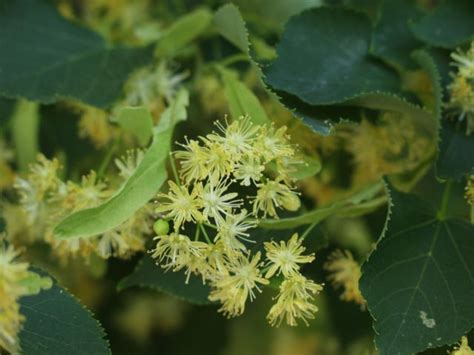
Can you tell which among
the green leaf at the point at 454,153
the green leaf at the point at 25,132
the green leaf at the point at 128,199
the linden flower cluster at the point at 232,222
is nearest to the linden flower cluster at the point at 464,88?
the green leaf at the point at 454,153

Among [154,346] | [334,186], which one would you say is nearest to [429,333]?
[334,186]

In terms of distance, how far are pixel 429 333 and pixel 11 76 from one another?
58 centimetres

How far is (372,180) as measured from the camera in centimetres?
103

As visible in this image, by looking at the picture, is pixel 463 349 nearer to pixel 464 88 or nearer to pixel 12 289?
pixel 464 88

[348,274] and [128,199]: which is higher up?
[128,199]

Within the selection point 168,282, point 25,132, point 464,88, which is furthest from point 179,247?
point 25,132

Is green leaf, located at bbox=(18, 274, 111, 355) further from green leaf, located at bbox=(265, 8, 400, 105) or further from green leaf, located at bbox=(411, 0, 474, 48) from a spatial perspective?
green leaf, located at bbox=(411, 0, 474, 48)

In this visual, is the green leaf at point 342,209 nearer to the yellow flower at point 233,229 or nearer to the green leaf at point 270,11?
the yellow flower at point 233,229

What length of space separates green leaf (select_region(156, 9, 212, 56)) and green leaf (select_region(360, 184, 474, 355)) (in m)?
0.38

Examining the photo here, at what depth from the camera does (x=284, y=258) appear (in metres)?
0.78

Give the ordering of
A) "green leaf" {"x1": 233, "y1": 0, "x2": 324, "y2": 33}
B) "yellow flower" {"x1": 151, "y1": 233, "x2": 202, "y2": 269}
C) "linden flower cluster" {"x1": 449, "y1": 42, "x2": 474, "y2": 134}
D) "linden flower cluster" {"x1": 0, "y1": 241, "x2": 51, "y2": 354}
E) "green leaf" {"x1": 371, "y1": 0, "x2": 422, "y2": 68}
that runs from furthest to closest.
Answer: "green leaf" {"x1": 233, "y1": 0, "x2": 324, "y2": 33} < "green leaf" {"x1": 371, "y1": 0, "x2": 422, "y2": 68} < "linden flower cluster" {"x1": 449, "y1": 42, "x2": 474, "y2": 134} < "yellow flower" {"x1": 151, "y1": 233, "x2": 202, "y2": 269} < "linden flower cluster" {"x1": 0, "y1": 241, "x2": 51, "y2": 354}

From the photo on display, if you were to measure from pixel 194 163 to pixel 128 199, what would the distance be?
82mm

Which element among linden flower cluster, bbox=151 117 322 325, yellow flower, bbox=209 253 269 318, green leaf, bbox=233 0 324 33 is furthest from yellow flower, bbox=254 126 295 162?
green leaf, bbox=233 0 324 33

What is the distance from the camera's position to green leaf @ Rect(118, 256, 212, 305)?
2.92 feet
